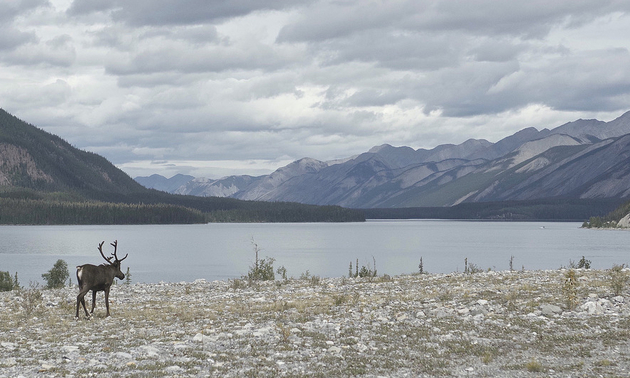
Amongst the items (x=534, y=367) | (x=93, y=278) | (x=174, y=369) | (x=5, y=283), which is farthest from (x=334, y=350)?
(x=5, y=283)

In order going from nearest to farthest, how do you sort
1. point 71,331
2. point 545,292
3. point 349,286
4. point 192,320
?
point 71,331
point 192,320
point 545,292
point 349,286

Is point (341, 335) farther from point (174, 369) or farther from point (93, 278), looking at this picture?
point (93, 278)

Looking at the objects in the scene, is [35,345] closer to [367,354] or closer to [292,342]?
[292,342]

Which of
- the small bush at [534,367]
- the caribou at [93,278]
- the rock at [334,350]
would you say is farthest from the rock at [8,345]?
the small bush at [534,367]

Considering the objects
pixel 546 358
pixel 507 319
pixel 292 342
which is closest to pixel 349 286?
pixel 507 319

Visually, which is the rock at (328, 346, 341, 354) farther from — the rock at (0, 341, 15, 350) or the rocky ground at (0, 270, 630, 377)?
Result: the rock at (0, 341, 15, 350)

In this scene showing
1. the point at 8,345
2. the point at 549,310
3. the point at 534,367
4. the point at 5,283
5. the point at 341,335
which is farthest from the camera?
the point at 5,283

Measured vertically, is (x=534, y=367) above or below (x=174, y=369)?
above

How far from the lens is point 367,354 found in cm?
1719

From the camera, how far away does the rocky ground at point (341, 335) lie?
51.1 ft

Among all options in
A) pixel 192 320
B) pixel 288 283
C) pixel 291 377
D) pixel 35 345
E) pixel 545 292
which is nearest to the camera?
pixel 291 377

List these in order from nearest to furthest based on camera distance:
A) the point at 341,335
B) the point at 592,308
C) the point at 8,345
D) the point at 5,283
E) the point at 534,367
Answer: the point at 534,367 → the point at 8,345 → the point at 341,335 → the point at 592,308 → the point at 5,283

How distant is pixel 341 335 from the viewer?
64.7ft

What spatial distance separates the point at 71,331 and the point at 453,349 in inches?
511
